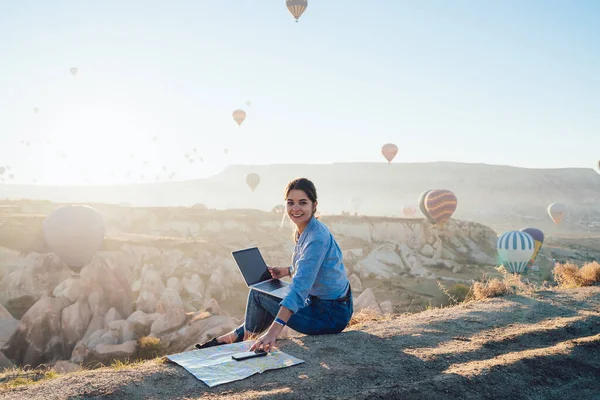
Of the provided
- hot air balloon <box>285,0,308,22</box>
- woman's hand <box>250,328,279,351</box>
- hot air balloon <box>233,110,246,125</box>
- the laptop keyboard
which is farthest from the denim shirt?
hot air balloon <box>233,110,246,125</box>

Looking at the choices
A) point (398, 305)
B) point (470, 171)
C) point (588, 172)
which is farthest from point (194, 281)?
point (588, 172)

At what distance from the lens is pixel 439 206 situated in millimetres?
42938

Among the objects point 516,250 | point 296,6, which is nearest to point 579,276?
point 516,250

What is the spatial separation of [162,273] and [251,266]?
1947cm

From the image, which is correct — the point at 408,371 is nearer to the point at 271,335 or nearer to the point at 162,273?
the point at 271,335

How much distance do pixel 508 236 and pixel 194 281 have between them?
23.4 meters

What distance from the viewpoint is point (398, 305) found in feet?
75.2

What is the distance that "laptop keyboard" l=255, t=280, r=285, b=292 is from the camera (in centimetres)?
484

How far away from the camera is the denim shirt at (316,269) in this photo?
13.2 feet

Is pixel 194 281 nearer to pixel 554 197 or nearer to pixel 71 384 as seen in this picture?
pixel 71 384

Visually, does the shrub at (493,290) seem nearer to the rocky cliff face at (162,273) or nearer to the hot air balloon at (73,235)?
the rocky cliff face at (162,273)

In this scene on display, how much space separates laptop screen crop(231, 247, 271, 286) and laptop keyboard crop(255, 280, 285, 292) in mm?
134

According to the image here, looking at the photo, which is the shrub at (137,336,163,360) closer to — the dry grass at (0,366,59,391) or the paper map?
the dry grass at (0,366,59,391)

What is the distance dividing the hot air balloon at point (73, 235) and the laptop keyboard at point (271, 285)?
1775 cm
